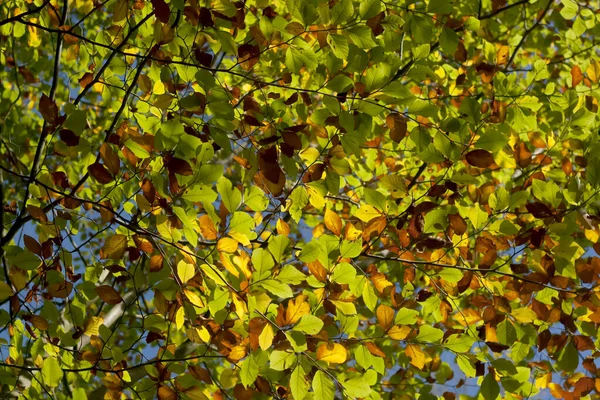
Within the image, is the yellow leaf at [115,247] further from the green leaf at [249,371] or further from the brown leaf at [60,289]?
the green leaf at [249,371]

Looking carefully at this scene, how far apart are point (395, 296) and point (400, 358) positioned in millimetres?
1106

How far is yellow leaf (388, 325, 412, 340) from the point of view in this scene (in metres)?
1.99

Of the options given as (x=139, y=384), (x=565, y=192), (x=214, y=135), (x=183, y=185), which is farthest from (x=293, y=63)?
(x=139, y=384)

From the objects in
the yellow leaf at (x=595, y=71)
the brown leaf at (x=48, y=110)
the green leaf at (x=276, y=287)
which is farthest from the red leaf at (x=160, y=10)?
the yellow leaf at (x=595, y=71)

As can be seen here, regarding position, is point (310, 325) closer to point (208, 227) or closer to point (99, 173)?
point (208, 227)

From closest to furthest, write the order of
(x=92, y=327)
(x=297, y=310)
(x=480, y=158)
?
(x=297, y=310) → (x=480, y=158) → (x=92, y=327)

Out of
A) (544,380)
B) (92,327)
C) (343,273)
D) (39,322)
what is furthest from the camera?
(544,380)

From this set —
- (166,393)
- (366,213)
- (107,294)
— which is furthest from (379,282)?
(107,294)

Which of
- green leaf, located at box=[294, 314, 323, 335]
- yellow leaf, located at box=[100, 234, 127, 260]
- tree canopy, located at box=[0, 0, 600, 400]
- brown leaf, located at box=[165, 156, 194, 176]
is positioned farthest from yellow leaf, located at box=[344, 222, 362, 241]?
yellow leaf, located at box=[100, 234, 127, 260]

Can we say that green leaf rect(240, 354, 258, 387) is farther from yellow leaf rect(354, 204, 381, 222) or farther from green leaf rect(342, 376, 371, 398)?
yellow leaf rect(354, 204, 381, 222)

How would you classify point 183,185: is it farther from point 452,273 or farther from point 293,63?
point 452,273

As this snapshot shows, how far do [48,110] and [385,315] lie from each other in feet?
4.24

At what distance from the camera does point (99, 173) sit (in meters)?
1.78

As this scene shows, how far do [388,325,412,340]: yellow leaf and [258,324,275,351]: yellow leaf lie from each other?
509 millimetres
